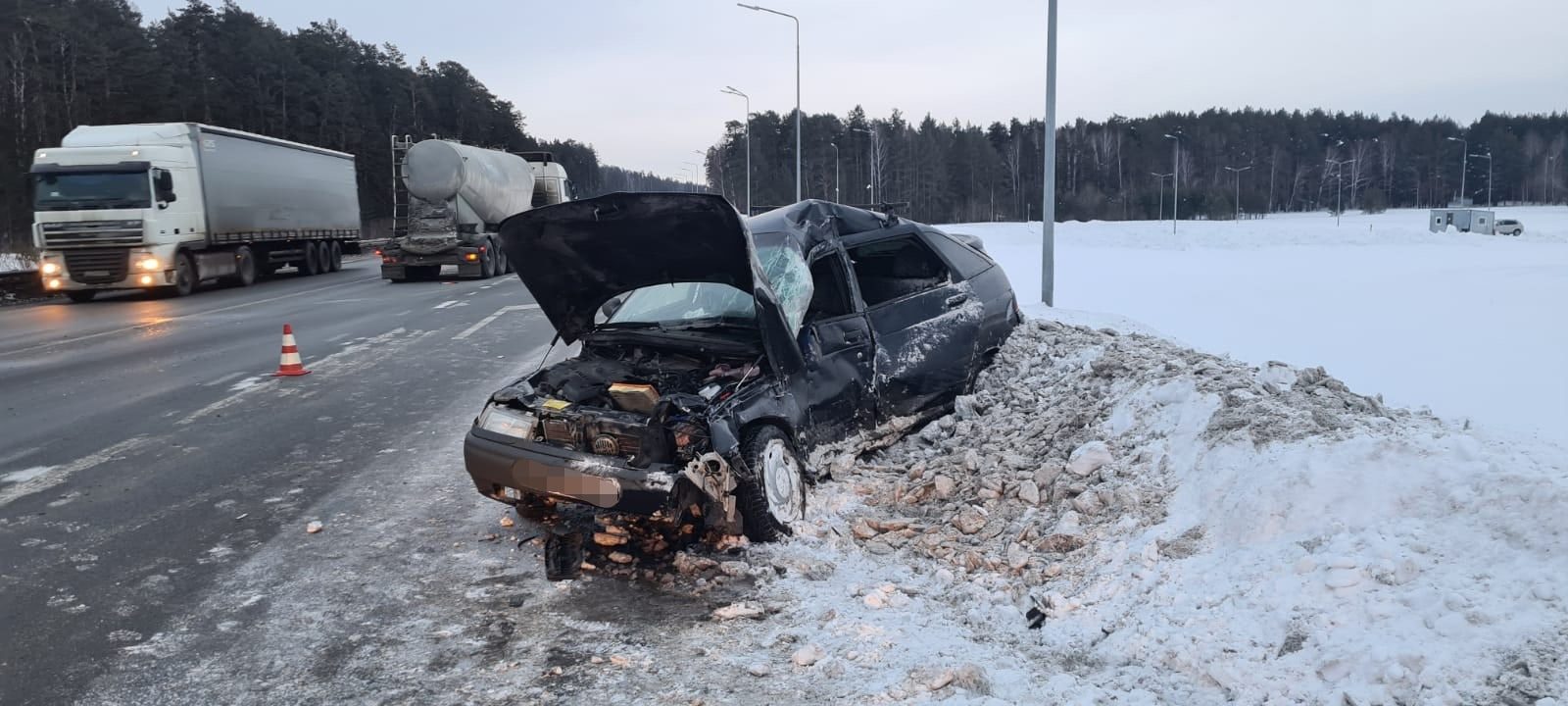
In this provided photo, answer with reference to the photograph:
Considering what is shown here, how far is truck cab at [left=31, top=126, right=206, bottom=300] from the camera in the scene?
65.0ft

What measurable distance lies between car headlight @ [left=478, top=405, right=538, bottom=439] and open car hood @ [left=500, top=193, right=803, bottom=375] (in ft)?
2.67

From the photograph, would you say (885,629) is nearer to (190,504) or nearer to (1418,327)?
(190,504)

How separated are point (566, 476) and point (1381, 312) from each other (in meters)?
15.2

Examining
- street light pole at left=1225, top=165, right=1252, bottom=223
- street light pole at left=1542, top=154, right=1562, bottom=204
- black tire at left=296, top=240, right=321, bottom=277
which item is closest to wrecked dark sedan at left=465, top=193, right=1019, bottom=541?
black tire at left=296, top=240, right=321, bottom=277

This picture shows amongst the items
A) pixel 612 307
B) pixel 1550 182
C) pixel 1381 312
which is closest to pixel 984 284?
pixel 612 307

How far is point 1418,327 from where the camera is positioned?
13.7 m

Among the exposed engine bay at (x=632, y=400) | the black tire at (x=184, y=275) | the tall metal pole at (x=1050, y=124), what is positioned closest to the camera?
the exposed engine bay at (x=632, y=400)

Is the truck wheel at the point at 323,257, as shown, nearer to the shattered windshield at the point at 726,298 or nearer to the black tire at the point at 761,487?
the shattered windshield at the point at 726,298

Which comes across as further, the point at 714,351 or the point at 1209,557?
the point at 714,351

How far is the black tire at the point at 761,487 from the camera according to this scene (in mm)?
4828

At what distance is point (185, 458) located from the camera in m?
6.95

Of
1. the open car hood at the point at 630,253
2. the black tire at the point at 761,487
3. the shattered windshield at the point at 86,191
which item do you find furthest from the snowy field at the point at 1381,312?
the shattered windshield at the point at 86,191

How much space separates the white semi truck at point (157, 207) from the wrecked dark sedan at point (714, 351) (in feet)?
61.0

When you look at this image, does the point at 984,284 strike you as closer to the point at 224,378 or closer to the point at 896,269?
the point at 896,269
